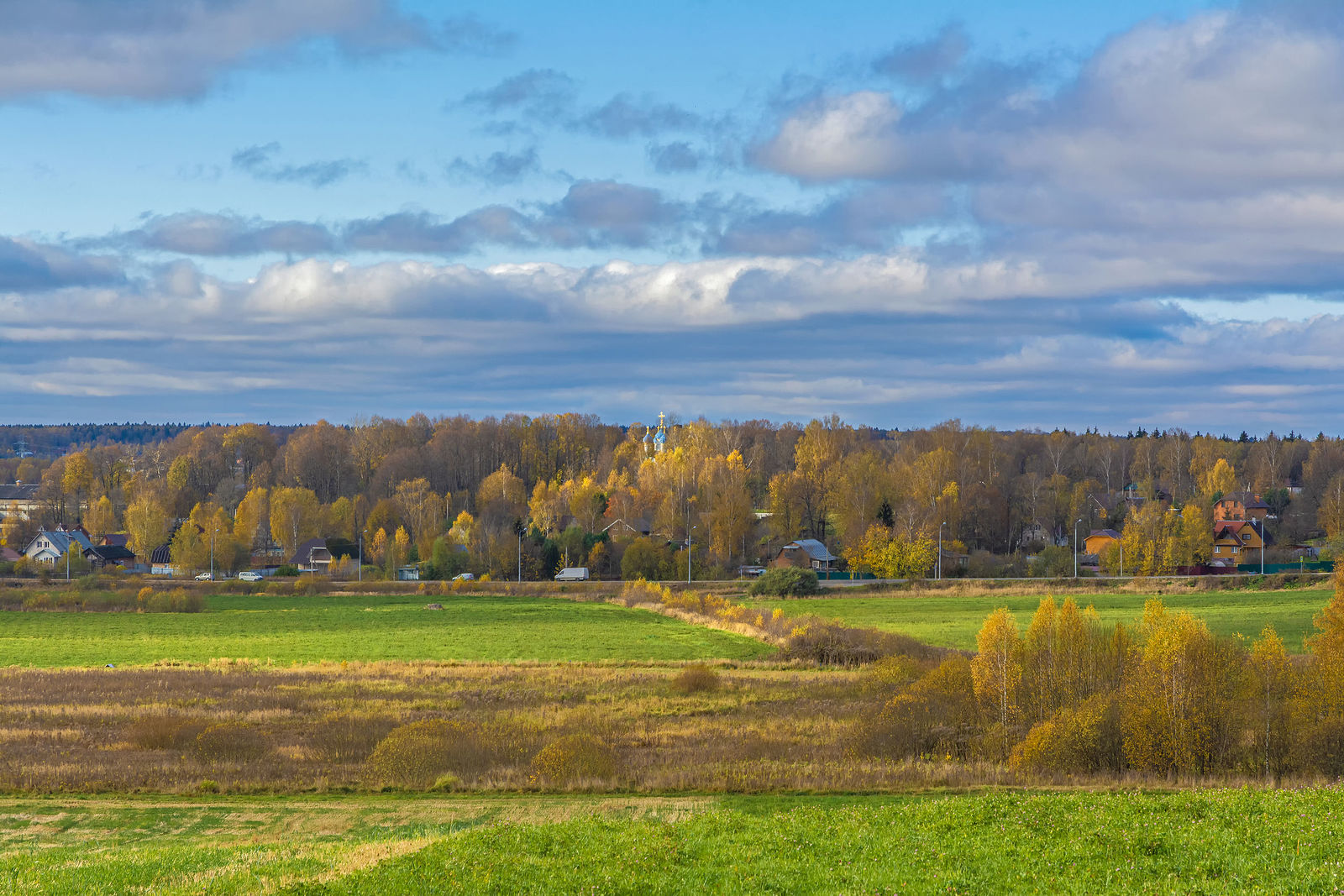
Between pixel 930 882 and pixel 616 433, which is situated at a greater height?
pixel 616 433

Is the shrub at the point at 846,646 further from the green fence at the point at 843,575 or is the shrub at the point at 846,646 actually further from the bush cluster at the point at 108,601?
the bush cluster at the point at 108,601

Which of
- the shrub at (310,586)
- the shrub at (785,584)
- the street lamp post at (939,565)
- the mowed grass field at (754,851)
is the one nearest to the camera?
the mowed grass field at (754,851)

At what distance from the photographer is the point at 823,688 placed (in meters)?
39.1

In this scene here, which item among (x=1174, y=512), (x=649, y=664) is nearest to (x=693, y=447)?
(x=1174, y=512)

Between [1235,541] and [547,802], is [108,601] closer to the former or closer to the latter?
[547,802]

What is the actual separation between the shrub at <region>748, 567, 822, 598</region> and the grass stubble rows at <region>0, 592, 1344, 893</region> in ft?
115

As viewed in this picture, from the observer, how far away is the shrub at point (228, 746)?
1041 inches

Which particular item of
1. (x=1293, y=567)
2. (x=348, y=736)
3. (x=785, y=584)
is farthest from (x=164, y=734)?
(x=1293, y=567)

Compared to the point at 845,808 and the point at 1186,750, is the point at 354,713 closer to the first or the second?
the point at 845,808

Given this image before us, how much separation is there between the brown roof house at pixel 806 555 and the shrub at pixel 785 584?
13.1 m

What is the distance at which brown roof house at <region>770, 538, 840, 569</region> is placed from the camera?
98.6 meters

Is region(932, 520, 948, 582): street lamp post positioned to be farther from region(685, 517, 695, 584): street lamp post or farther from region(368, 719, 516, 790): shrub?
region(368, 719, 516, 790): shrub

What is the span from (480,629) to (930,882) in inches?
1986

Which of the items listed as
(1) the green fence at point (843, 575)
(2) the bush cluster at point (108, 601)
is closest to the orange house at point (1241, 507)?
(1) the green fence at point (843, 575)
